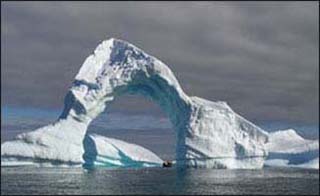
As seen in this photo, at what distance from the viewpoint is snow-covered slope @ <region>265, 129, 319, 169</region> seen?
111m

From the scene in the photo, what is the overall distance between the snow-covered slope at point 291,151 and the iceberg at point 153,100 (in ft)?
41.8

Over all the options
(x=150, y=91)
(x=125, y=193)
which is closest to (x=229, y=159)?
(x=150, y=91)

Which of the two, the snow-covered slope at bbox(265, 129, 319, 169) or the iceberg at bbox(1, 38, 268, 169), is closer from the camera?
the iceberg at bbox(1, 38, 268, 169)

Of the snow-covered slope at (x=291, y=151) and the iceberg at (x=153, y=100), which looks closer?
the iceberg at (x=153, y=100)

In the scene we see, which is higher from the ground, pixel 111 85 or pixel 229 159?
pixel 111 85

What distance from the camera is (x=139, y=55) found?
9112cm

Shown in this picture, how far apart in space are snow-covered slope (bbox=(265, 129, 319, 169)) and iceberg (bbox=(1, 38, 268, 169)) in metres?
12.7

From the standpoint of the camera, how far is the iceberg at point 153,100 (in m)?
85.9

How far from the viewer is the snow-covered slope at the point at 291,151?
11144cm

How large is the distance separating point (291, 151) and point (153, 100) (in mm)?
33344

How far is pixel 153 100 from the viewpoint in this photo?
98500 mm

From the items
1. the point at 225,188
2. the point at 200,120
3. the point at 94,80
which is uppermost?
the point at 94,80

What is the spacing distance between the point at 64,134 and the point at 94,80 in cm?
1005

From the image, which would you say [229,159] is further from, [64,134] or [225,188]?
[225,188]
